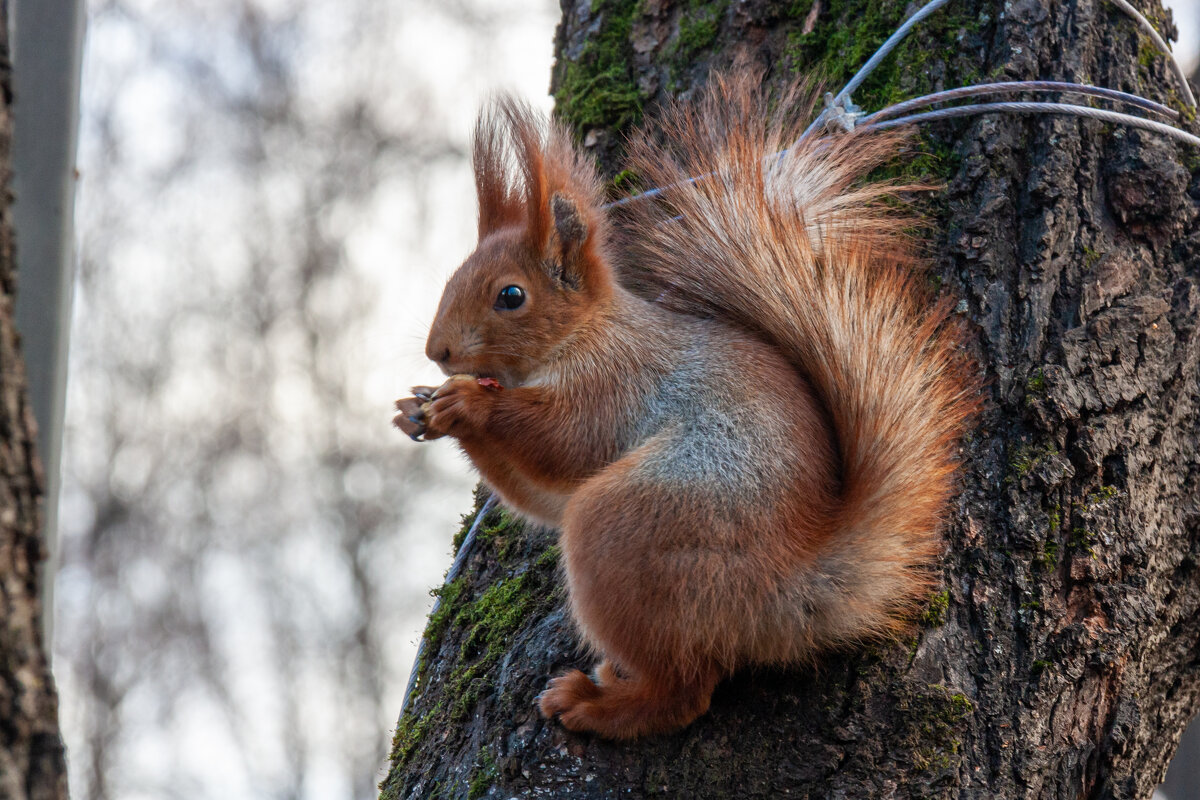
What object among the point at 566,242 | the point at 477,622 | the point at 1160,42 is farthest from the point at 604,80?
the point at 477,622

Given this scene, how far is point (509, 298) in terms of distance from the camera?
1.92m

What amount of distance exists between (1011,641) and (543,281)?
100 centimetres

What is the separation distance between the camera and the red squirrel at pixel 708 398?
5.00ft

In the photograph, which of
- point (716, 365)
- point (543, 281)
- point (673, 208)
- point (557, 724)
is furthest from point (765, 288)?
point (557, 724)

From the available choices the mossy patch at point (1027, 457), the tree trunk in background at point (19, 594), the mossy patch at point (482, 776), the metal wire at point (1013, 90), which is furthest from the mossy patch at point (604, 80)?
the tree trunk in background at point (19, 594)

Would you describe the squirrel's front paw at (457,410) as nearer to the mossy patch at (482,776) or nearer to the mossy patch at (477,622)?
the mossy patch at (477,622)

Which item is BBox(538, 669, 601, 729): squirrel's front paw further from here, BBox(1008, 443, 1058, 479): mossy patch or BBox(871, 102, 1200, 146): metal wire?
BBox(871, 102, 1200, 146): metal wire

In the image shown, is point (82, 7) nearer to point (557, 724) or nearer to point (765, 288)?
point (765, 288)

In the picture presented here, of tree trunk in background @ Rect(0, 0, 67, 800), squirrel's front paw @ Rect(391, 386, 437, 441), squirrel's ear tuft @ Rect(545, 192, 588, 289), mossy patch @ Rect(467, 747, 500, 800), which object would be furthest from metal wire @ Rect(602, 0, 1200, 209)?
tree trunk in background @ Rect(0, 0, 67, 800)

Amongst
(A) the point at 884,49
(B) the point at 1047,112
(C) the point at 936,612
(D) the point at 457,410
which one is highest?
(A) the point at 884,49

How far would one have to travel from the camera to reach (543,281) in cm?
194

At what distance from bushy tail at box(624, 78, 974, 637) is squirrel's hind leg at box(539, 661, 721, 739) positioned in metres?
0.25

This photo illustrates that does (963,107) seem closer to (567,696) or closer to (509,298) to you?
(509,298)

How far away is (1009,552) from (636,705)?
62 cm
